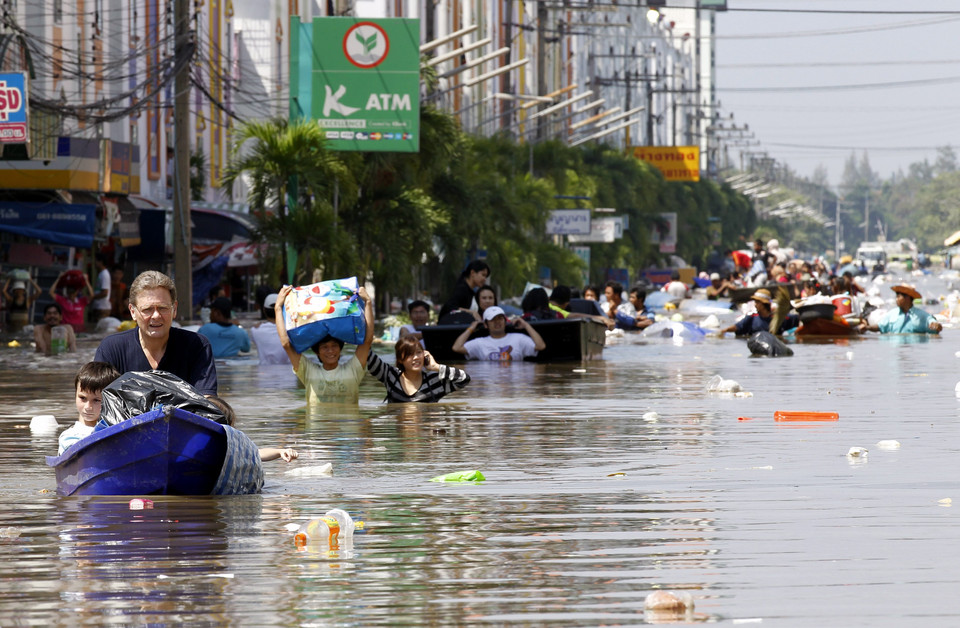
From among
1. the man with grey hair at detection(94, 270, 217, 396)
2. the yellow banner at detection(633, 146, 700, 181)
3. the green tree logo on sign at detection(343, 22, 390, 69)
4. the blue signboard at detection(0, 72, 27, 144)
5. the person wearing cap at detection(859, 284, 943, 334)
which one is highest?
the yellow banner at detection(633, 146, 700, 181)

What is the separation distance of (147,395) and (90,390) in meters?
0.59

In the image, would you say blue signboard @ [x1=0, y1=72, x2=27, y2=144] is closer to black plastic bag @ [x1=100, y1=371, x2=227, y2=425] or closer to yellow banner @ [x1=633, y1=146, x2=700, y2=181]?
black plastic bag @ [x1=100, y1=371, x2=227, y2=425]

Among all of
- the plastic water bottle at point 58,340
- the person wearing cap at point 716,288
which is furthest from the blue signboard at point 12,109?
the person wearing cap at point 716,288

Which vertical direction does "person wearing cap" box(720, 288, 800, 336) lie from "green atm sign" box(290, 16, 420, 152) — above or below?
below

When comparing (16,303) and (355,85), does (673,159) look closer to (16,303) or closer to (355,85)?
(355,85)

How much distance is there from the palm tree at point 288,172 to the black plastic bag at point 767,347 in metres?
8.83

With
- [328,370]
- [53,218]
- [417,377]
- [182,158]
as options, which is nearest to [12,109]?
[182,158]

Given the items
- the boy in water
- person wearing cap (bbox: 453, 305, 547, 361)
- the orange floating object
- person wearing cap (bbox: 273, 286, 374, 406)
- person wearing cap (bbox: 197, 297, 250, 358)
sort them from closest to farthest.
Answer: the boy in water
person wearing cap (bbox: 273, 286, 374, 406)
the orange floating object
person wearing cap (bbox: 453, 305, 547, 361)
person wearing cap (bbox: 197, 297, 250, 358)

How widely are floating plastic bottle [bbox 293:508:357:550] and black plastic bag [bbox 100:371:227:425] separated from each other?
1150 millimetres

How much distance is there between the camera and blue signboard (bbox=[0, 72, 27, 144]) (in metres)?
26.7

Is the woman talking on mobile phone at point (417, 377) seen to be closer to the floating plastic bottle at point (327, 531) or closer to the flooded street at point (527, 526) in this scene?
the flooded street at point (527, 526)

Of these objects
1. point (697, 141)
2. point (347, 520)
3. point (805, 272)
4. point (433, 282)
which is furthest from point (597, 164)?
point (697, 141)

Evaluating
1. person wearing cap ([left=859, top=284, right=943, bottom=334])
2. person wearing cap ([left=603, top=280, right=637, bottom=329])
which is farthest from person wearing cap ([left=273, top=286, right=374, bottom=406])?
person wearing cap ([left=859, top=284, right=943, bottom=334])

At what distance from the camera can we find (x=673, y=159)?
89.1 meters
